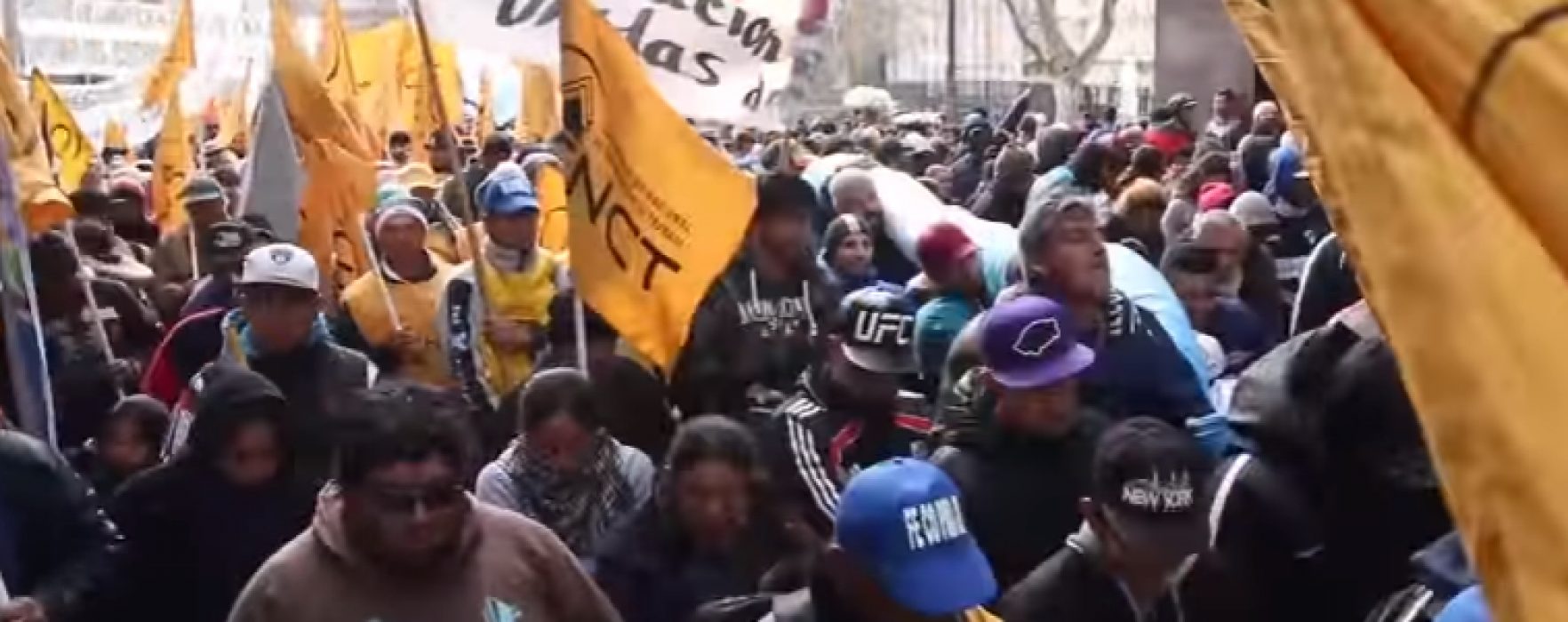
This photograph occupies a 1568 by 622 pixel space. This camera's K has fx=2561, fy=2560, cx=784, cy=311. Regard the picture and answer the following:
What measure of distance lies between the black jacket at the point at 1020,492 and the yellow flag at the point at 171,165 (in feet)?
25.1

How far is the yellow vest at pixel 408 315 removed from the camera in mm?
7641

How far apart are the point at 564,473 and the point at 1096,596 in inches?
67.4

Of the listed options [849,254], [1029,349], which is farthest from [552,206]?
[1029,349]

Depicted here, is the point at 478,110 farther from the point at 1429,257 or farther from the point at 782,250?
the point at 1429,257

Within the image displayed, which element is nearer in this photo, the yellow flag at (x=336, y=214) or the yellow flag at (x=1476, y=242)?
the yellow flag at (x=1476, y=242)

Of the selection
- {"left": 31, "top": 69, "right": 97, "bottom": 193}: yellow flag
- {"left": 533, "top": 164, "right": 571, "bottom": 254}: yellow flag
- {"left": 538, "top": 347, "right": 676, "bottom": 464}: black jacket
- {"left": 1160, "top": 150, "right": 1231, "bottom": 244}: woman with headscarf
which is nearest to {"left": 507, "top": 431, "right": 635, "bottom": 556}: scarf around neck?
{"left": 538, "top": 347, "right": 676, "bottom": 464}: black jacket

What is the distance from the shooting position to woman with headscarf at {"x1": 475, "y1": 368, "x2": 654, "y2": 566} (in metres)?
5.39

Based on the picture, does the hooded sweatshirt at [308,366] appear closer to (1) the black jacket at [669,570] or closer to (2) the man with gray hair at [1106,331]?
(1) the black jacket at [669,570]

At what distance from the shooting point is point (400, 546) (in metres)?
3.87

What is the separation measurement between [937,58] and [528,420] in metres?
52.8

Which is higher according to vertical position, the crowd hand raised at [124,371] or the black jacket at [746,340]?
the black jacket at [746,340]

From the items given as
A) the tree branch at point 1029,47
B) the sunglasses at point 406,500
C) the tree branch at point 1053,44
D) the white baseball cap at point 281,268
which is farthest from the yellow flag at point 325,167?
the tree branch at point 1029,47

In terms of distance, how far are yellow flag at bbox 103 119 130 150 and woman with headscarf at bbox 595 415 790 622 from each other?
41.0ft

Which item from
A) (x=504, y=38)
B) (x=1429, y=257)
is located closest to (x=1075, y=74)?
(x=504, y=38)
